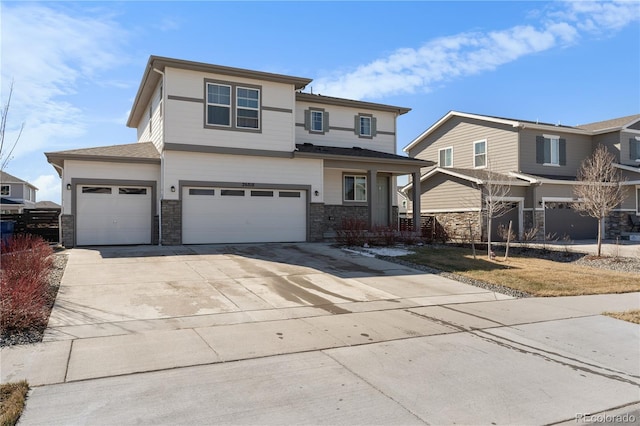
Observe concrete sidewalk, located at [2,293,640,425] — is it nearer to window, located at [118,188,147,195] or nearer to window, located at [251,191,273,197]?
window, located at [251,191,273,197]

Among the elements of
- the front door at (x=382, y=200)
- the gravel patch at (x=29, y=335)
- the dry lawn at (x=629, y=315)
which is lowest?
the dry lawn at (x=629, y=315)

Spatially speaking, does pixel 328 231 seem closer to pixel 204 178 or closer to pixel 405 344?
pixel 204 178

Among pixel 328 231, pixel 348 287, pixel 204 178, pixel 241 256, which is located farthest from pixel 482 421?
pixel 328 231

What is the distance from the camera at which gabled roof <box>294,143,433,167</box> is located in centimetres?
1838

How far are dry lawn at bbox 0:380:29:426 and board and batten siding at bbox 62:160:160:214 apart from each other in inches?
500

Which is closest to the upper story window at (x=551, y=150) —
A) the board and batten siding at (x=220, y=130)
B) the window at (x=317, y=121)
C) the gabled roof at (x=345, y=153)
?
the gabled roof at (x=345, y=153)

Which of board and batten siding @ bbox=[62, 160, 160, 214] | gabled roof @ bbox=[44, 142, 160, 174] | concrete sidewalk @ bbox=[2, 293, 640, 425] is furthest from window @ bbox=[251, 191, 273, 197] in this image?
concrete sidewalk @ bbox=[2, 293, 640, 425]

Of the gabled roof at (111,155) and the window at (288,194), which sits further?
the window at (288,194)

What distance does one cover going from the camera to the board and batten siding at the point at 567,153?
82.3 feet

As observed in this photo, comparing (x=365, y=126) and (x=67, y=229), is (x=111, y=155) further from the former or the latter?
(x=365, y=126)

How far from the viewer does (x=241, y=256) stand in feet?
46.3

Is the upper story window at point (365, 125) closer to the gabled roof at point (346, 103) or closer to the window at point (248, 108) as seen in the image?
the gabled roof at point (346, 103)

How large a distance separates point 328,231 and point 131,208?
7.91 metres

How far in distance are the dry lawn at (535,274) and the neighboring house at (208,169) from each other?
5.39 metres
